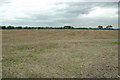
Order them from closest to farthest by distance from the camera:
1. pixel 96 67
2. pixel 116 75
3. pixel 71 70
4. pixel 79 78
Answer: pixel 79 78 → pixel 116 75 → pixel 71 70 → pixel 96 67

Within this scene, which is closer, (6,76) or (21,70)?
(6,76)

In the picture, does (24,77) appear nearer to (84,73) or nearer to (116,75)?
(84,73)

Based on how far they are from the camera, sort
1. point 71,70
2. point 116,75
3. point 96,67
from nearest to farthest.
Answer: point 116,75
point 71,70
point 96,67

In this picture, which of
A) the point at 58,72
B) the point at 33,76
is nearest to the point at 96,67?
the point at 58,72

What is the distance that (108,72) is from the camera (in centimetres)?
410

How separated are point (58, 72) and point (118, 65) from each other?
265 centimetres

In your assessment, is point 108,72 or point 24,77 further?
point 108,72

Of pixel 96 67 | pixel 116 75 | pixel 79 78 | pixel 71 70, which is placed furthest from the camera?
pixel 96 67

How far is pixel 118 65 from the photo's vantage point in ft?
15.8

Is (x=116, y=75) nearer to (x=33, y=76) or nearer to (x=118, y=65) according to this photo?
(x=118, y=65)

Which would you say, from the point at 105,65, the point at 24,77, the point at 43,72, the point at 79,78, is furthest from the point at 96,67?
the point at 24,77

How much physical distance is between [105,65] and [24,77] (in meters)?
3.30

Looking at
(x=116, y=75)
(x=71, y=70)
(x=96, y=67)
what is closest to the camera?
(x=116, y=75)

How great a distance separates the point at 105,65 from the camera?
4.81 m
